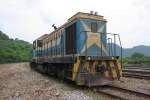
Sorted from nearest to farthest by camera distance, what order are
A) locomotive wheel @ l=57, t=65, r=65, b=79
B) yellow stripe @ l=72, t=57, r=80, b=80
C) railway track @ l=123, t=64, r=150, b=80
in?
yellow stripe @ l=72, t=57, r=80, b=80 < locomotive wheel @ l=57, t=65, r=65, b=79 < railway track @ l=123, t=64, r=150, b=80

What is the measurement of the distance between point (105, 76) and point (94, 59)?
93 cm

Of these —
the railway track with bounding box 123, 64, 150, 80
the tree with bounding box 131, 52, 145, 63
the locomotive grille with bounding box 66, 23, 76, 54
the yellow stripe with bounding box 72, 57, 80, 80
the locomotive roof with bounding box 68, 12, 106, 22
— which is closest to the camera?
the yellow stripe with bounding box 72, 57, 80, 80

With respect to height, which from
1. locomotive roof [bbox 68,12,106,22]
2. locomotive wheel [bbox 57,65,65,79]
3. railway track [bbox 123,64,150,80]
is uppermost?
locomotive roof [bbox 68,12,106,22]

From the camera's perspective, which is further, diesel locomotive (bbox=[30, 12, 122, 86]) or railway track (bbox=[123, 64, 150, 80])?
railway track (bbox=[123, 64, 150, 80])

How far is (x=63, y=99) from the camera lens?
6.38 meters

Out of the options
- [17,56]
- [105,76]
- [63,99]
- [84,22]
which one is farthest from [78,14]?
[17,56]

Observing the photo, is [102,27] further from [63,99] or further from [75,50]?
[63,99]

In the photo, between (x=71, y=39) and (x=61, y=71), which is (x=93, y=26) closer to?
(x=71, y=39)

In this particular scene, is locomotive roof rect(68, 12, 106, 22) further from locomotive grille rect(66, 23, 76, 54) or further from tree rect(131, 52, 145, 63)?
tree rect(131, 52, 145, 63)

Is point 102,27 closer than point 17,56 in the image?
Yes

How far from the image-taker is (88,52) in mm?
9203

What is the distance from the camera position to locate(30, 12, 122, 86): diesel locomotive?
820cm

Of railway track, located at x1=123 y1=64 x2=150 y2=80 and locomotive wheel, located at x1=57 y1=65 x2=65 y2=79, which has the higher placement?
locomotive wheel, located at x1=57 y1=65 x2=65 y2=79

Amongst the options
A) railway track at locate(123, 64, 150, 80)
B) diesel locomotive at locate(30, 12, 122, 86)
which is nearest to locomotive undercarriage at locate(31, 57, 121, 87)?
diesel locomotive at locate(30, 12, 122, 86)
